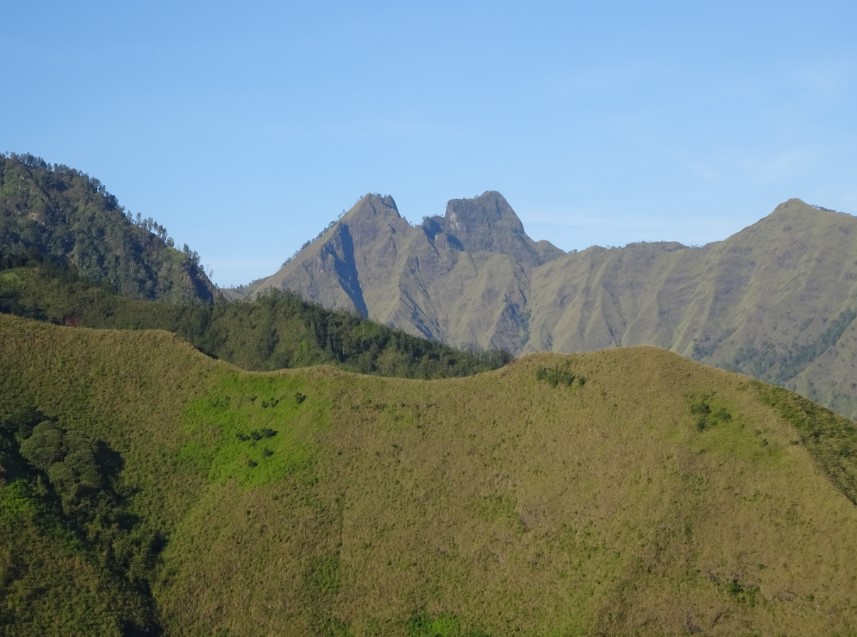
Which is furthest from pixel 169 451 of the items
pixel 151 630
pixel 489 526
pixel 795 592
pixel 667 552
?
pixel 795 592

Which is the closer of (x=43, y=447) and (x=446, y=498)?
(x=446, y=498)

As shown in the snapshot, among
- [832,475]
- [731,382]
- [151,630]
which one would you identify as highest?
[731,382]

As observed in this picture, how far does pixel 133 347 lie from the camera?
12450cm

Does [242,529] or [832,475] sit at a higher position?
[832,475]

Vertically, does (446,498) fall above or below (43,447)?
below

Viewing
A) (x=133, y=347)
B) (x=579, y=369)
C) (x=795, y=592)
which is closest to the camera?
(x=795, y=592)

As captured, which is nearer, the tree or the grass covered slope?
the grass covered slope

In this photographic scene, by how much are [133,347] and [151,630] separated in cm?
4381

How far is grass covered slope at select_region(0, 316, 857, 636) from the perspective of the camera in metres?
86.9

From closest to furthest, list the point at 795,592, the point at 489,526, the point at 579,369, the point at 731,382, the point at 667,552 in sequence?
the point at 795,592
the point at 667,552
the point at 489,526
the point at 731,382
the point at 579,369

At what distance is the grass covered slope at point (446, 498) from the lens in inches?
3420

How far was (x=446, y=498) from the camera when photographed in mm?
102562

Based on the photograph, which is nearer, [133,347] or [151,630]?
[151,630]

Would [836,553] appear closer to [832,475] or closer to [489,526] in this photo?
[832,475]
